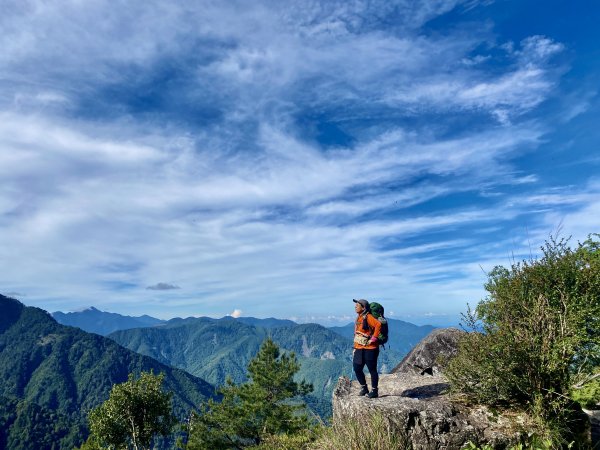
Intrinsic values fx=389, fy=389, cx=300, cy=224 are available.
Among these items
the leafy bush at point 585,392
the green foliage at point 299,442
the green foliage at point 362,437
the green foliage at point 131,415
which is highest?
the leafy bush at point 585,392

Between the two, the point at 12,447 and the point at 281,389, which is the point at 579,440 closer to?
the point at 281,389

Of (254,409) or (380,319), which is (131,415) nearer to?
Answer: (254,409)

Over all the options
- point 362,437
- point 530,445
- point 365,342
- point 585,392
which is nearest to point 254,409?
point 365,342

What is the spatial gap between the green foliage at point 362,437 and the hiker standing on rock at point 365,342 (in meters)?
2.79

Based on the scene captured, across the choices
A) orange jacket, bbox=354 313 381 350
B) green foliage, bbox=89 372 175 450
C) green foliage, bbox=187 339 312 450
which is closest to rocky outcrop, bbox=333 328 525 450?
orange jacket, bbox=354 313 381 350

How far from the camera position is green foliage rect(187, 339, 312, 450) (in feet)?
100

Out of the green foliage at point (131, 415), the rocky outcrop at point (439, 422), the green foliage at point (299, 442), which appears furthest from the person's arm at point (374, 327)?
the green foliage at point (131, 415)

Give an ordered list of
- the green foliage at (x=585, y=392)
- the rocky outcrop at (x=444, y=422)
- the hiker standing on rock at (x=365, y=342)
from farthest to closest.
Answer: the hiker standing on rock at (x=365, y=342) < the rocky outcrop at (x=444, y=422) < the green foliage at (x=585, y=392)

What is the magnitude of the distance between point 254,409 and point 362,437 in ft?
84.3

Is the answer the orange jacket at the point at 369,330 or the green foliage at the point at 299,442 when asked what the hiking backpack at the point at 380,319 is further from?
the green foliage at the point at 299,442

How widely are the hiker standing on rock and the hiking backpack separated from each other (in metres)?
0.15

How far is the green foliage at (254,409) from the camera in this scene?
30625 millimetres

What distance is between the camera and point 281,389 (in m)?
33.3

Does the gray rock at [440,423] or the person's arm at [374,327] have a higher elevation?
the person's arm at [374,327]
